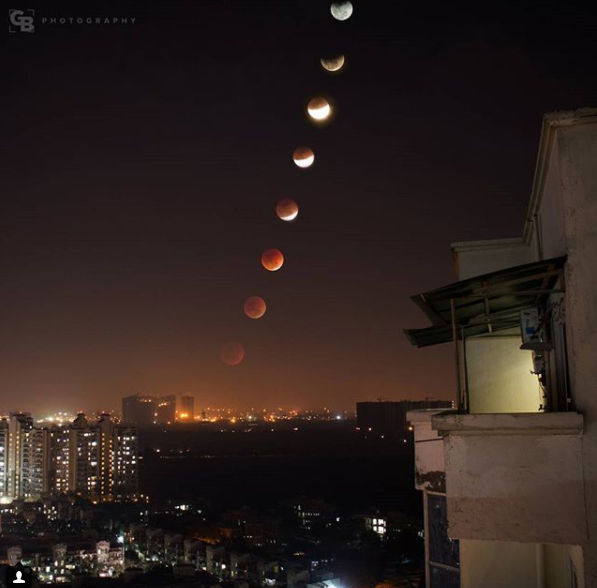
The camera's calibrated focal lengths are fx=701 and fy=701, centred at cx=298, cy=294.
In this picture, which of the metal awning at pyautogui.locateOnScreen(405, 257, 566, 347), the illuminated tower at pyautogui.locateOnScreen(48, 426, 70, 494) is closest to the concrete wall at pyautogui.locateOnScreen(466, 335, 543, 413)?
the metal awning at pyautogui.locateOnScreen(405, 257, 566, 347)

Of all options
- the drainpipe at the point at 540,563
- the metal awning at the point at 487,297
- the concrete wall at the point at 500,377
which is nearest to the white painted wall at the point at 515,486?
the metal awning at the point at 487,297

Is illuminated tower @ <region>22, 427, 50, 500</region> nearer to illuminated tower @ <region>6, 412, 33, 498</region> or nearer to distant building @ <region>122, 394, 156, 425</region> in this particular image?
illuminated tower @ <region>6, 412, 33, 498</region>

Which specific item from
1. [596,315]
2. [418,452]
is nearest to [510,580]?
[418,452]

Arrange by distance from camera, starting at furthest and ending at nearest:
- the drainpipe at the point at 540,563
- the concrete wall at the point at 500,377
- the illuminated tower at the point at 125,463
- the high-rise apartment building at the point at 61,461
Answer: the illuminated tower at the point at 125,463 → the high-rise apartment building at the point at 61,461 → the concrete wall at the point at 500,377 → the drainpipe at the point at 540,563

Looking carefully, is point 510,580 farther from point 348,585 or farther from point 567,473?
point 348,585

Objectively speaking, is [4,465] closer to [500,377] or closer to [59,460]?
[59,460]

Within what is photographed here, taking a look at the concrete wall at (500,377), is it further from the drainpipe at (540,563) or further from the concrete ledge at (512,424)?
the concrete ledge at (512,424)

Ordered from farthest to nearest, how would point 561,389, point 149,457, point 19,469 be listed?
point 149,457 < point 19,469 < point 561,389
